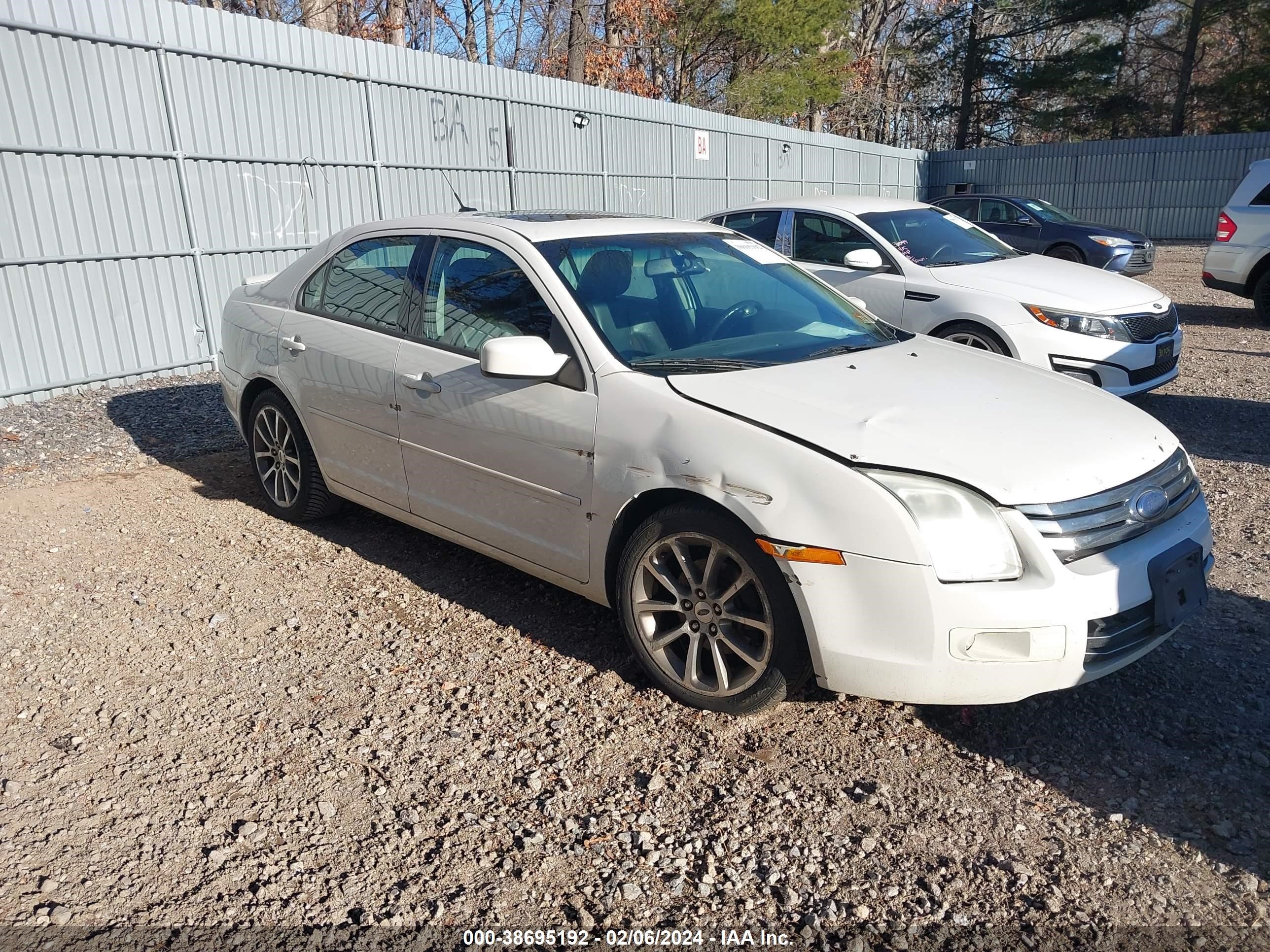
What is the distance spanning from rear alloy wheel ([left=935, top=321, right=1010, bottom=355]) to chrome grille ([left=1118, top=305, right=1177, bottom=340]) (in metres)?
0.86

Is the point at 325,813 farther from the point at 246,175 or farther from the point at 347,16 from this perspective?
the point at 347,16

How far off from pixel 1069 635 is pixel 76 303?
27.8 feet

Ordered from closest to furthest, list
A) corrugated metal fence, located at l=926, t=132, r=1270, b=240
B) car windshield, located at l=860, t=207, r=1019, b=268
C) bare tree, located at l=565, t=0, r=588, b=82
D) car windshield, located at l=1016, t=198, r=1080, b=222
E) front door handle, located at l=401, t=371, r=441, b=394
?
front door handle, located at l=401, t=371, r=441, b=394 < car windshield, located at l=860, t=207, r=1019, b=268 < car windshield, located at l=1016, t=198, r=1080, b=222 < bare tree, located at l=565, t=0, r=588, b=82 < corrugated metal fence, located at l=926, t=132, r=1270, b=240

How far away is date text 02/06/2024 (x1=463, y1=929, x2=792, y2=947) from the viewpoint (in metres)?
2.43

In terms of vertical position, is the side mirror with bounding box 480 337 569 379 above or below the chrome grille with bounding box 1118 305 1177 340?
above

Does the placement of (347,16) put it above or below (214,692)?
above

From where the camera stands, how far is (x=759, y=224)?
28.5 feet

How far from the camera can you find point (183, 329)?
367 inches

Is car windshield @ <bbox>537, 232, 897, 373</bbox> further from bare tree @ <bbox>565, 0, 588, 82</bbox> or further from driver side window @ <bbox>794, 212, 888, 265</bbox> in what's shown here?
bare tree @ <bbox>565, 0, 588, 82</bbox>

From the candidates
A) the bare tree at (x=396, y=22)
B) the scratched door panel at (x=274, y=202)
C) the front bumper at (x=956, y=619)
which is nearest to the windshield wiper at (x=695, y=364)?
the front bumper at (x=956, y=619)

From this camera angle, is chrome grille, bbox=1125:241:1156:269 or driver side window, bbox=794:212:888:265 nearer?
driver side window, bbox=794:212:888:265

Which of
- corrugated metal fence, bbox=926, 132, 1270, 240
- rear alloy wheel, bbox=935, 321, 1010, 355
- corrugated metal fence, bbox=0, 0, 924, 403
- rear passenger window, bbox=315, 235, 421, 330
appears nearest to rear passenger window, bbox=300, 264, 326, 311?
rear passenger window, bbox=315, 235, 421, 330

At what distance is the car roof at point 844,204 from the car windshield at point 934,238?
61 mm

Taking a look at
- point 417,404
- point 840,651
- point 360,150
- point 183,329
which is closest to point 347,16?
point 360,150
